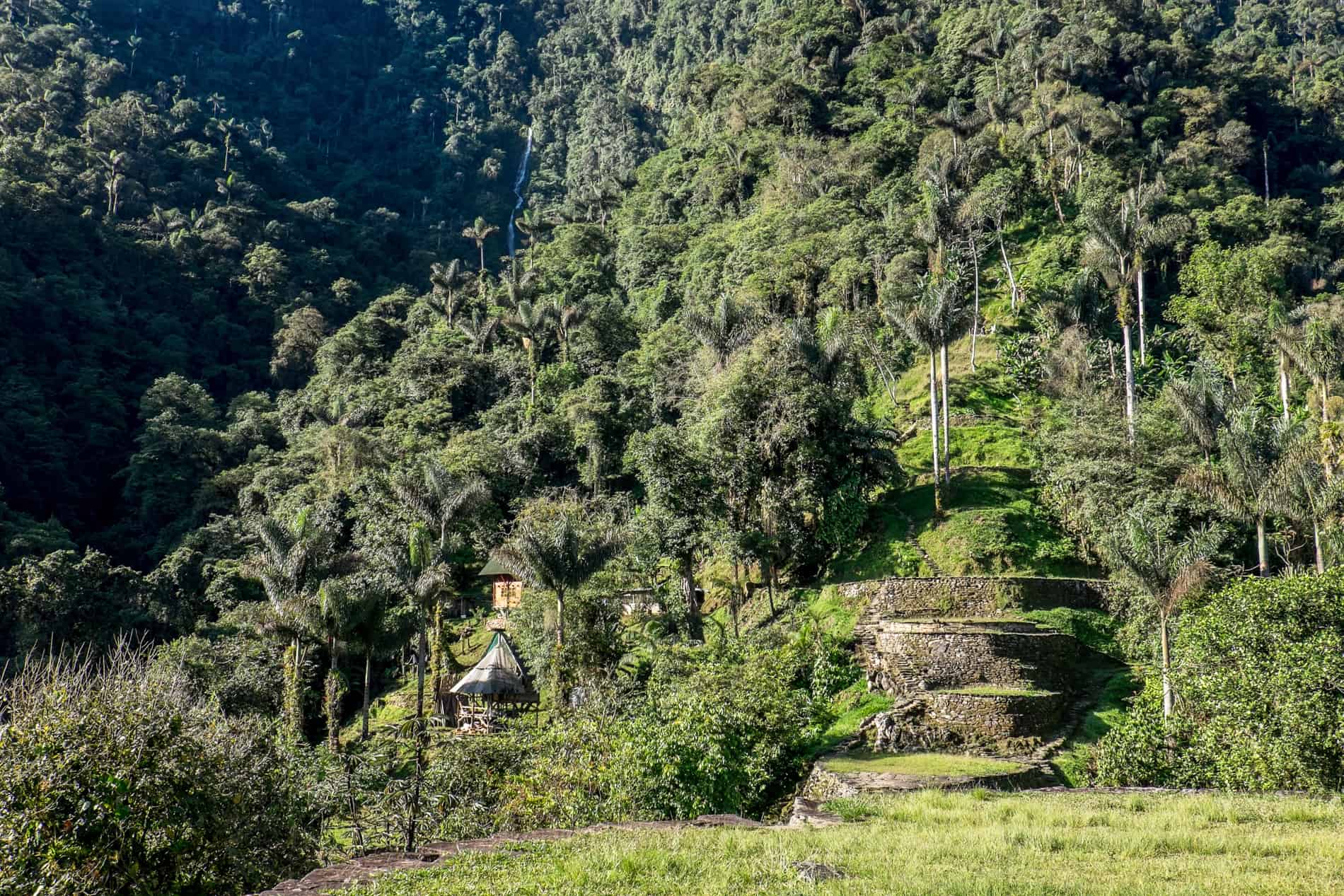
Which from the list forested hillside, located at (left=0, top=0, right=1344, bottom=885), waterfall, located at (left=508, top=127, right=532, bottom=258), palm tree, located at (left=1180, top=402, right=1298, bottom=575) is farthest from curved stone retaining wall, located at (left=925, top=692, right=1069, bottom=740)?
waterfall, located at (left=508, top=127, right=532, bottom=258)

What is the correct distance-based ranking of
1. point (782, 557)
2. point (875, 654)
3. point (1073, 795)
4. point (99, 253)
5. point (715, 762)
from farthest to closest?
point (99, 253)
point (782, 557)
point (875, 654)
point (715, 762)
point (1073, 795)

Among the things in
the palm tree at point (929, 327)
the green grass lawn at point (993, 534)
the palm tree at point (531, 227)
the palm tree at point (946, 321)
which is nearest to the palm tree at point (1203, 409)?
the green grass lawn at point (993, 534)

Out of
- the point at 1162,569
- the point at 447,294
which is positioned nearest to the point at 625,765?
the point at 1162,569

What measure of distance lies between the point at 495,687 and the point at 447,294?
1628 inches

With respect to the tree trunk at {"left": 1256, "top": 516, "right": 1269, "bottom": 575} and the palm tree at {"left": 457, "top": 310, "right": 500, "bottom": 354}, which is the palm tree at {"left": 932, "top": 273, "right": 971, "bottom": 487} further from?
the palm tree at {"left": 457, "top": 310, "right": 500, "bottom": 354}

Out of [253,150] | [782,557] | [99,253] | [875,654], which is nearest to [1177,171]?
[782,557]

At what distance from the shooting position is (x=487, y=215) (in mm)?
108062

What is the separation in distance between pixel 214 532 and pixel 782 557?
3099 cm

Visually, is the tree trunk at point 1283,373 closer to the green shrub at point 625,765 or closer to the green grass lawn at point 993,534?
the green grass lawn at point 993,534

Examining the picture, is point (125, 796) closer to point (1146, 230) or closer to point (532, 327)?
point (1146, 230)

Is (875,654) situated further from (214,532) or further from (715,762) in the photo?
(214,532)

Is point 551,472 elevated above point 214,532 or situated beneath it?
elevated above

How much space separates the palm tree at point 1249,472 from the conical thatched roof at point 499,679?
2225cm

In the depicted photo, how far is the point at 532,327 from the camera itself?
50938mm
